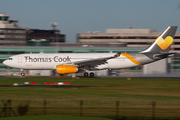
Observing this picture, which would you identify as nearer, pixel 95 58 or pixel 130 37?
pixel 95 58

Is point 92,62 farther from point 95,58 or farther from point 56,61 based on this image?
point 56,61

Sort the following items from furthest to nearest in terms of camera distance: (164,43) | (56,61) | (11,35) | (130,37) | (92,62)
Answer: (130,37)
(11,35)
(164,43)
(56,61)
(92,62)

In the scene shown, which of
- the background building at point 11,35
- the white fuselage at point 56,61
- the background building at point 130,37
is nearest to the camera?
the white fuselage at point 56,61

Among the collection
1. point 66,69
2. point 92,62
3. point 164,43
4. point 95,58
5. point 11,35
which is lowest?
point 66,69

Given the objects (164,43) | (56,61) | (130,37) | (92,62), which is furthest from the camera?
(130,37)

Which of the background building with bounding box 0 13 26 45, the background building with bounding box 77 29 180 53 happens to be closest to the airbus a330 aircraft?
the background building with bounding box 0 13 26 45

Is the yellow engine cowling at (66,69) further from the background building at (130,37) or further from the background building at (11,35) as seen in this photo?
the background building at (130,37)

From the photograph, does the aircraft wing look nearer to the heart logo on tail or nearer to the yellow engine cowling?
the yellow engine cowling

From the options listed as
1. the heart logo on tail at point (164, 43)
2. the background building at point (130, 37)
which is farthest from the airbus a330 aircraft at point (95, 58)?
the background building at point (130, 37)

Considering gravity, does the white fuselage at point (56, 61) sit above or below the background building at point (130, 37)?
below

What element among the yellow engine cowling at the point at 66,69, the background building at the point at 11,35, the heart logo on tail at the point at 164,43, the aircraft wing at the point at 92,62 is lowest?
the yellow engine cowling at the point at 66,69

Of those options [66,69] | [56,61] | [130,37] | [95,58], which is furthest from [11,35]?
[66,69]

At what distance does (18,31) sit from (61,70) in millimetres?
96233

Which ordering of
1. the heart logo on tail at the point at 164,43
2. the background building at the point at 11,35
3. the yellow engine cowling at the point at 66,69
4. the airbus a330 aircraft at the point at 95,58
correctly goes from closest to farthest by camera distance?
the yellow engine cowling at the point at 66,69 < the airbus a330 aircraft at the point at 95,58 < the heart logo on tail at the point at 164,43 < the background building at the point at 11,35
